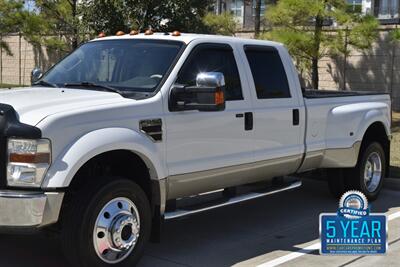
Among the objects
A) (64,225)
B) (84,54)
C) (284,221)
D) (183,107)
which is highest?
(84,54)

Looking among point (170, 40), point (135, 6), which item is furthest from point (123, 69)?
point (135, 6)

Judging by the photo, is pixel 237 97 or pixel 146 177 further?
pixel 237 97

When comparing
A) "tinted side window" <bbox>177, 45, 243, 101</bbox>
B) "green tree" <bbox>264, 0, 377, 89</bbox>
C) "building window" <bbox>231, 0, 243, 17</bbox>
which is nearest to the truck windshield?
"tinted side window" <bbox>177, 45, 243, 101</bbox>

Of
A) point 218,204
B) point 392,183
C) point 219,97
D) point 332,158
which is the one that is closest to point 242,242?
point 218,204

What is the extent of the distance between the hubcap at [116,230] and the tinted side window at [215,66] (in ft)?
4.24

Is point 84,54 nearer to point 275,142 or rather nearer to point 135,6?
point 275,142

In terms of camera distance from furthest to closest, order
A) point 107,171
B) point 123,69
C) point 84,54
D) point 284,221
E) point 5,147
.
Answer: point 284,221
point 84,54
point 123,69
point 107,171
point 5,147

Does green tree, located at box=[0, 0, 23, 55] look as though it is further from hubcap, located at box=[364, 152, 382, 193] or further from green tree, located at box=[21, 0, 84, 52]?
hubcap, located at box=[364, 152, 382, 193]

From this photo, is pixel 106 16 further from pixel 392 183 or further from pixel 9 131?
pixel 9 131

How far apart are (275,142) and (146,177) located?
173 centimetres

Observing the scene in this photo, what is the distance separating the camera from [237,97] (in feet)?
19.0

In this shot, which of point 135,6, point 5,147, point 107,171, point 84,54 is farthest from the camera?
point 135,6

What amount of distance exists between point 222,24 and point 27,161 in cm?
1706

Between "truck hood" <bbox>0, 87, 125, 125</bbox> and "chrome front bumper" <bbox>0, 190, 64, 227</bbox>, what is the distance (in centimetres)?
51
